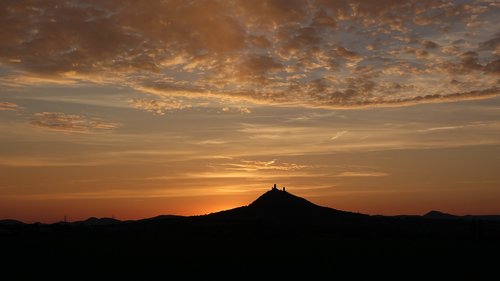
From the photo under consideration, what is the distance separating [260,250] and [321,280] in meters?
11.3

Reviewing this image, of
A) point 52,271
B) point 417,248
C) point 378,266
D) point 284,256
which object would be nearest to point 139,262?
point 52,271

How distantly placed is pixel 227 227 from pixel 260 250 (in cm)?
2149

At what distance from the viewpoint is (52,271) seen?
23000 mm

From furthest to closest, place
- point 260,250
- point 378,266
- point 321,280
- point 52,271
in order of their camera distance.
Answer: point 260,250
point 378,266
point 52,271
point 321,280

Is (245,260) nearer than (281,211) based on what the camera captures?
Yes

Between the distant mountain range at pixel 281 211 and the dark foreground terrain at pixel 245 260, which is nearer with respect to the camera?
the dark foreground terrain at pixel 245 260

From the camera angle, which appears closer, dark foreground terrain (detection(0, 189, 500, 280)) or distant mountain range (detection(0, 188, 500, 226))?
dark foreground terrain (detection(0, 189, 500, 280))

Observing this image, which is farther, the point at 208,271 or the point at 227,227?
the point at 227,227

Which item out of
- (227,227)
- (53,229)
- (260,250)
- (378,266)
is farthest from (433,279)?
(53,229)

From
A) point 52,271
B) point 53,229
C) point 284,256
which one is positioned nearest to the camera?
point 52,271

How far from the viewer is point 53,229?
173 feet

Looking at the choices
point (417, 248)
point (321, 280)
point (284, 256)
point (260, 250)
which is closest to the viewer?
point (321, 280)

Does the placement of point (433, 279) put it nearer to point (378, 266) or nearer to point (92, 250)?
point (378, 266)

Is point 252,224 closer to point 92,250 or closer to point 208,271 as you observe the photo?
point 92,250
